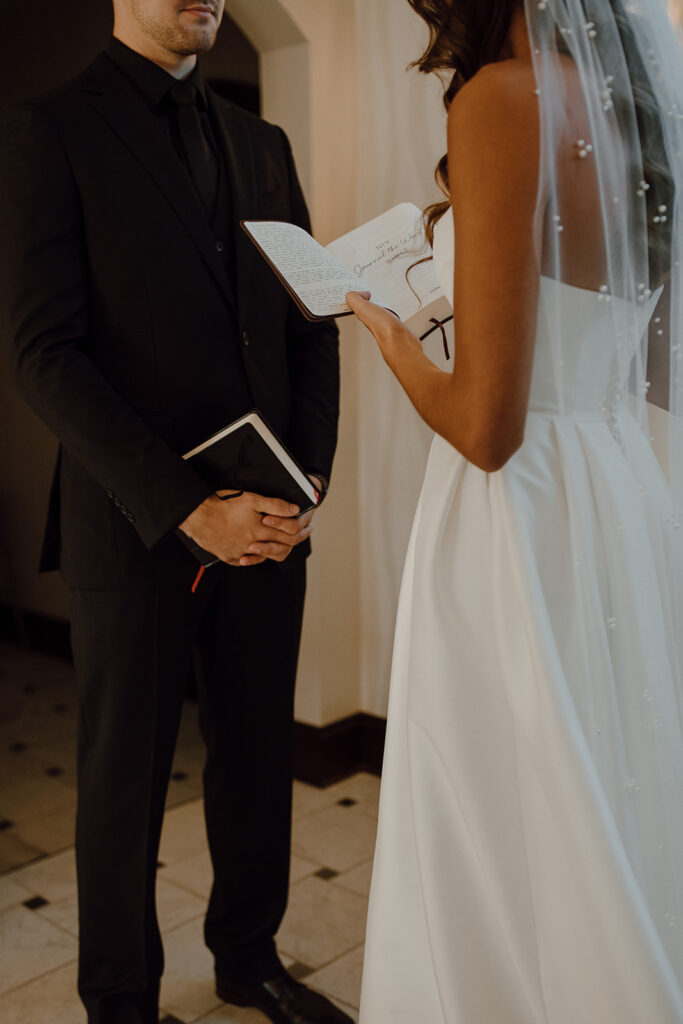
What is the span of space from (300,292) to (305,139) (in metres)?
1.66

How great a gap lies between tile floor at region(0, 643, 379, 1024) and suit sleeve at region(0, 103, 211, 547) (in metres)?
1.16

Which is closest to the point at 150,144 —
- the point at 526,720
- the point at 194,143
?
the point at 194,143

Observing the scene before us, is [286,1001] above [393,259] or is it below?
below

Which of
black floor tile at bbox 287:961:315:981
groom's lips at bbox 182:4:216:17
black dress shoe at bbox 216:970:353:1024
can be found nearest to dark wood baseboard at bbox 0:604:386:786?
black floor tile at bbox 287:961:315:981

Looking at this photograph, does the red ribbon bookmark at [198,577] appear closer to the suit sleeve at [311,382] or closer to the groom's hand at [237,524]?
the groom's hand at [237,524]

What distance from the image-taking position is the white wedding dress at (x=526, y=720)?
4.20 feet

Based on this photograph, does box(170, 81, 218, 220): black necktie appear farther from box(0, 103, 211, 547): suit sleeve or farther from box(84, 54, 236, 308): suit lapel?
box(0, 103, 211, 547): suit sleeve

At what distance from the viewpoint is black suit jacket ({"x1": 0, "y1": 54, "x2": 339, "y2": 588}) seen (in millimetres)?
1687

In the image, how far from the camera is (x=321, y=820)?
3.04 metres

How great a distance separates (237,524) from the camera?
175 cm

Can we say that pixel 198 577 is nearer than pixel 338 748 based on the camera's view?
Yes

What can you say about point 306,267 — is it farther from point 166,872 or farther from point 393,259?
point 166,872

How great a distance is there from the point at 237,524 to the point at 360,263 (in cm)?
51

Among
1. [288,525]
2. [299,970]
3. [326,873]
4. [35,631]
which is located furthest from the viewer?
[35,631]
